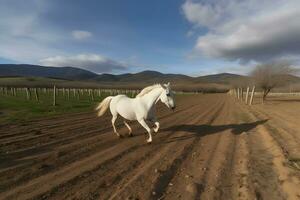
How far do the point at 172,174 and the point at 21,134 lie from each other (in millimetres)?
8029

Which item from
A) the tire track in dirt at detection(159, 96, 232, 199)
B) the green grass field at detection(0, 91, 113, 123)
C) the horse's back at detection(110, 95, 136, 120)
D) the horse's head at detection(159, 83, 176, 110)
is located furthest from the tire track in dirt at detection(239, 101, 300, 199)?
the green grass field at detection(0, 91, 113, 123)

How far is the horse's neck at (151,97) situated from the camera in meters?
11.7

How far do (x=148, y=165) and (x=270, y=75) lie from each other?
137ft

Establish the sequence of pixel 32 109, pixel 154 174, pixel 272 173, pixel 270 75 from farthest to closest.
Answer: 1. pixel 270 75
2. pixel 32 109
3. pixel 272 173
4. pixel 154 174

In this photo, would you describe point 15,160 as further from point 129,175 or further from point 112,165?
point 129,175

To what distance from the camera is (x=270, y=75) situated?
45219 millimetres

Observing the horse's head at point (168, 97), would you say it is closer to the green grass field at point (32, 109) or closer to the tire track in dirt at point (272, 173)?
the tire track in dirt at point (272, 173)

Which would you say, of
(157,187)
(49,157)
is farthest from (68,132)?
(157,187)

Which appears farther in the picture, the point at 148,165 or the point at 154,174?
the point at 148,165

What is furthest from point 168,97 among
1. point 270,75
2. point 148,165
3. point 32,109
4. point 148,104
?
point 270,75

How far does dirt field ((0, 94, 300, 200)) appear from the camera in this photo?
6.27m

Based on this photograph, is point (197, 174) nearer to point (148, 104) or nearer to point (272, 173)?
point (272, 173)

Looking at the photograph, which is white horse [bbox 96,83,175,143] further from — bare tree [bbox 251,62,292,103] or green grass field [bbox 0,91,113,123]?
bare tree [bbox 251,62,292,103]

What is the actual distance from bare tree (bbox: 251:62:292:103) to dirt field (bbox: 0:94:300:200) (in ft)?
108
